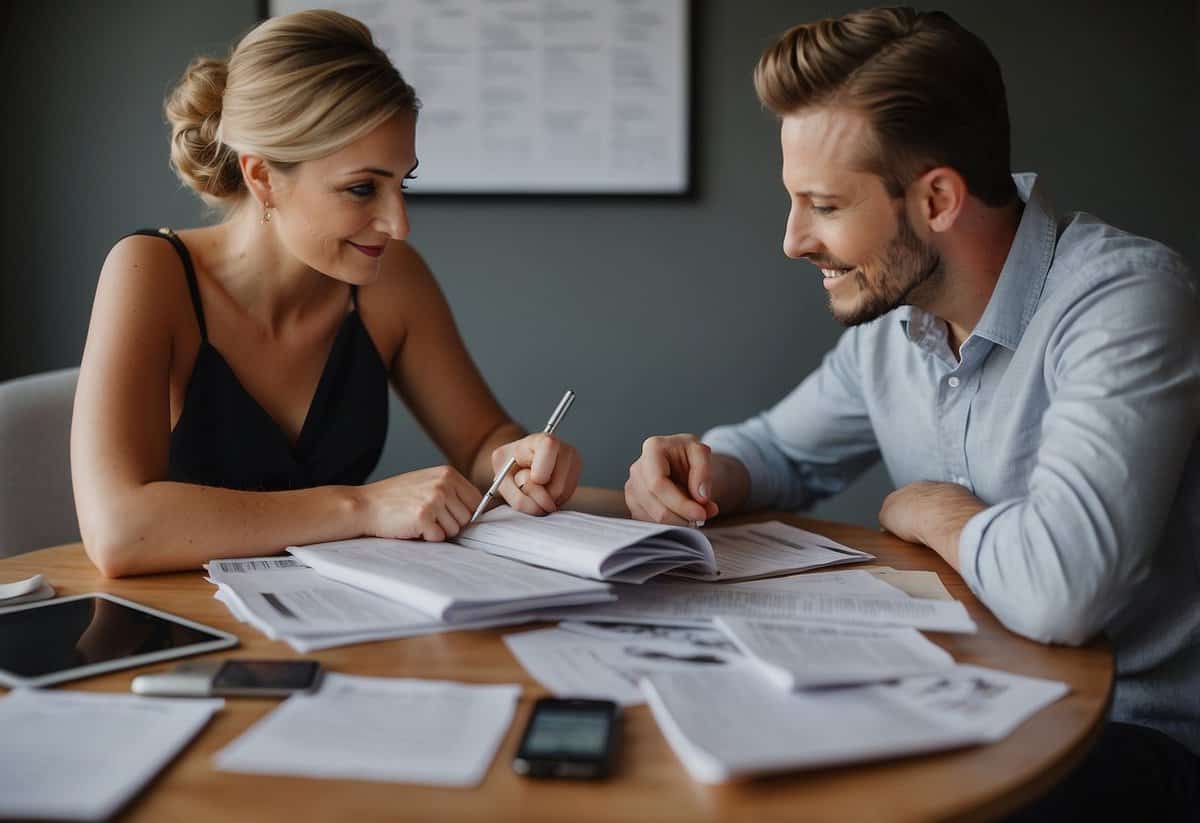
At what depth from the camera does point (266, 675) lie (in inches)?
37.7

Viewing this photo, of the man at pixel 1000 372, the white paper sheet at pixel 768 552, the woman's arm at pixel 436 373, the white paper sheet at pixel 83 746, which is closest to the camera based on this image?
the white paper sheet at pixel 83 746

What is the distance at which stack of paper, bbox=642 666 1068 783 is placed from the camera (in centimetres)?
80

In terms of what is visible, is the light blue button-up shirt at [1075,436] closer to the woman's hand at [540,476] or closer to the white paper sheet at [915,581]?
the white paper sheet at [915,581]

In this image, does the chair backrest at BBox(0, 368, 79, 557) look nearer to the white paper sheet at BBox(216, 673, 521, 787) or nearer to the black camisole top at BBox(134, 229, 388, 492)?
the black camisole top at BBox(134, 229, 388, 492)

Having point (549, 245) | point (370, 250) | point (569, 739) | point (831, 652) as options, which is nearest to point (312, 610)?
point (569, 739)

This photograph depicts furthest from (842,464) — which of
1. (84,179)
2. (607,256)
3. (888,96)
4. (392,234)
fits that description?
(84,179)

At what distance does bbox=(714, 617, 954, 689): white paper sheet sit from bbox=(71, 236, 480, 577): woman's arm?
0.50 m

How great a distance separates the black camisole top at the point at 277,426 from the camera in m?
1.77

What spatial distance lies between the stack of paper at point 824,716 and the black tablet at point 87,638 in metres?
0.46

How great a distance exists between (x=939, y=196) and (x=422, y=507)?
2.56 ft

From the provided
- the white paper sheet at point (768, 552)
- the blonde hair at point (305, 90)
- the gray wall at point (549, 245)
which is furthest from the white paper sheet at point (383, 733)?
the gray wall at point (549, 245)

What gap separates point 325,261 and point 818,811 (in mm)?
1264

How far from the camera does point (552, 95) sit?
2.75 meters

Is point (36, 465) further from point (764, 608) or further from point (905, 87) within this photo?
point (905, 87)
